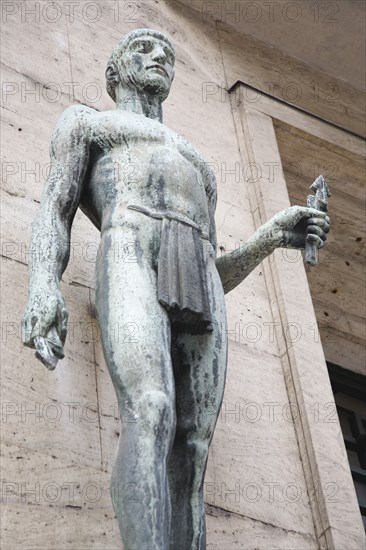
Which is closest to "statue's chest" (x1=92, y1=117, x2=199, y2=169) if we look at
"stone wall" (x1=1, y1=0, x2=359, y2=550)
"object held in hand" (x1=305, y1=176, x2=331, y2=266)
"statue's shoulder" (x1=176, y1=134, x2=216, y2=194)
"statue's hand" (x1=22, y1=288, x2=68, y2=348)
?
"statue's shoulder" (x1=176, y1=134, x2=216, y2=194)

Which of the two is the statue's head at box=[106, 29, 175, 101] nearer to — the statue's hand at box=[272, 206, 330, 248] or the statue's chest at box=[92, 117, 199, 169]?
the statue's chest at box=[92, 117, 199, 169]

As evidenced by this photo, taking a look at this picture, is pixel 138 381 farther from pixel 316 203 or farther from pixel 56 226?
pixel 316 203

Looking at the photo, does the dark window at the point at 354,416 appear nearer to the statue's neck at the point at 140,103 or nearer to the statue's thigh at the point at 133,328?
the statue's neck at the point at 140,103

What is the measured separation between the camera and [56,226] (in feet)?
18.3

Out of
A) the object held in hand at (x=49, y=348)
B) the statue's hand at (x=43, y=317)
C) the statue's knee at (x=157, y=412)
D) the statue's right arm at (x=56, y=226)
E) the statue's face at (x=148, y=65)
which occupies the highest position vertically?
the statue's face at (x=148, y=65)

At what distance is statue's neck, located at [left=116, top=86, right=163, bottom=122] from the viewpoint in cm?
611

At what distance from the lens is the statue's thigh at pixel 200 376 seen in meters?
5.23

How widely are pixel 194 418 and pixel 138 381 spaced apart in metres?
0.34

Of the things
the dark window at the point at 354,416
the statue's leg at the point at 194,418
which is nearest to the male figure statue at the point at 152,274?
the statue's leg at the point at 194,418

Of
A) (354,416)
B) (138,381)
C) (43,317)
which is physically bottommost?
(138,381)

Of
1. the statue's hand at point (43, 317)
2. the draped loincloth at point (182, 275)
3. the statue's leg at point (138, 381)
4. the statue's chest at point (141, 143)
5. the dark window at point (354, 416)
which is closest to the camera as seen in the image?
the statue's leg at point (138, 381)

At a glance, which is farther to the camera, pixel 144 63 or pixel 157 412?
pixel 144 63

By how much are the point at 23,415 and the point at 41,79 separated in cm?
234

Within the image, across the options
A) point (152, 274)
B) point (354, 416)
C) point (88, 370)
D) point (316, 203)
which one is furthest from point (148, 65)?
point (354, 416)
